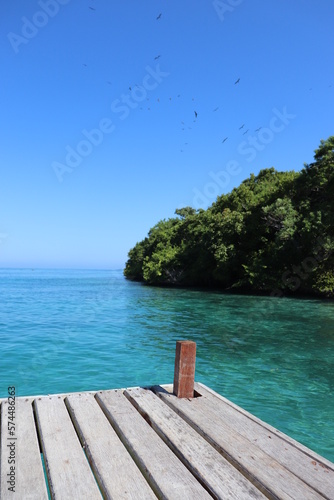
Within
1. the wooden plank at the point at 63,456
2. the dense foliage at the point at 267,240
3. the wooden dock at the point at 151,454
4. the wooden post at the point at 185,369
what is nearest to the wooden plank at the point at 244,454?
the wooden dock at the point at 151,454

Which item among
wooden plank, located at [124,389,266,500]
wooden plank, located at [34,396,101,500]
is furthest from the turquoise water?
wooden plank, located at [34,396,101,500]

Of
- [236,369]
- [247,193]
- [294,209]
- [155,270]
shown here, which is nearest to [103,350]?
[236,369]

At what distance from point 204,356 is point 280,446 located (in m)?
7.83

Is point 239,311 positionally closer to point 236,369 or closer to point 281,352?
point 281,352

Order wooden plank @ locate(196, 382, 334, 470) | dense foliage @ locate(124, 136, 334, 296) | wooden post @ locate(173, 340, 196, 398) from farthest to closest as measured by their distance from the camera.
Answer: dense foliage @ locate(124, 136, 334, 296) < wooden post @ locate(173, 340, 196, 398) < wooden plank @ locate(196, 382, 334, 470)

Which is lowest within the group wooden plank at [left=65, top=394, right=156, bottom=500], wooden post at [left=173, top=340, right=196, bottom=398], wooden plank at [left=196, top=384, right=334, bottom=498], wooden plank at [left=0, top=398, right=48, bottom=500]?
wooden plank at [left=0, top=398, right=48, bottom=500]

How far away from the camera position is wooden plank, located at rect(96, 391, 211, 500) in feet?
8.08

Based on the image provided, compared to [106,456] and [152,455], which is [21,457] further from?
[152,455]

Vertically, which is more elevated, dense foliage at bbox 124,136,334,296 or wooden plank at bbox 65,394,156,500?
dense foliage at bbox 124,136,334,296

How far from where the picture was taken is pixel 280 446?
3.07m

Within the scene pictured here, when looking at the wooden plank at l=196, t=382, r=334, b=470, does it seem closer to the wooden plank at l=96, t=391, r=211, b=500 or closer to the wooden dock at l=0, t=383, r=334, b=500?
the wooden dock at l=0, t=383, r=334, b=500

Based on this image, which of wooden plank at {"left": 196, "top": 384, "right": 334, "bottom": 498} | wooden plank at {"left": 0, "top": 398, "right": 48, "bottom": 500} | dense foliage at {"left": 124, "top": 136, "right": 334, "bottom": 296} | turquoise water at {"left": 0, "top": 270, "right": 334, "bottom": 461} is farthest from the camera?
dense foliage at {"left": 124, "top": 136, "right": 334, "bottom": 296}

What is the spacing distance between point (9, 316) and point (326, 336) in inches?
558

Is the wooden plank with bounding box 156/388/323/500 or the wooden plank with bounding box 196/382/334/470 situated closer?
the wooden plank with bounding box 156/388/323/500
